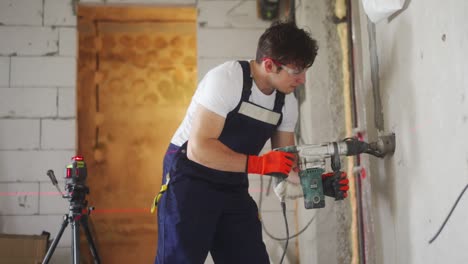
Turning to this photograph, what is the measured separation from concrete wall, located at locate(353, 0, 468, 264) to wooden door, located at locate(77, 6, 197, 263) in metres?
2.13

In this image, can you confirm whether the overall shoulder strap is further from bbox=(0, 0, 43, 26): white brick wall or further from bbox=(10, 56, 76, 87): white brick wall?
bbox=(0, 0, 43, 26): white brick wall

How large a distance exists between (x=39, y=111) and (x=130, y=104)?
3.21ft

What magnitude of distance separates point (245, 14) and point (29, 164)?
1552mm

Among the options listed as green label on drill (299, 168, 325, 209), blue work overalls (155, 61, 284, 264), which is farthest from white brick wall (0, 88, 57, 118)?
green label on drill (299, 168, 325, 209)

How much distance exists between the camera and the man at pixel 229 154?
5.11 ft

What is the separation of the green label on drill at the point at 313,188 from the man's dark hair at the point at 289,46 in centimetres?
35

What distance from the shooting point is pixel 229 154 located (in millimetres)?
1557

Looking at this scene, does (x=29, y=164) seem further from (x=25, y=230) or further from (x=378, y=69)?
(x=378, y=69)

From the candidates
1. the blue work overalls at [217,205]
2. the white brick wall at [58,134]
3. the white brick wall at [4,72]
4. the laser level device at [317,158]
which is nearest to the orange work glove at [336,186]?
the laser level device at [317,158]

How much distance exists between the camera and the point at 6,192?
273cm

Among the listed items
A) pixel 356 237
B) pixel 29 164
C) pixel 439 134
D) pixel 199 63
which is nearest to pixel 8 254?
pixel 29 164

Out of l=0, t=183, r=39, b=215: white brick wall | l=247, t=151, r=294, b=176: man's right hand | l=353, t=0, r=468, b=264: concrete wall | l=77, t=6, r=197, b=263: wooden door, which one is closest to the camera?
l=353, t=0, r=468, b=264: concrete wall

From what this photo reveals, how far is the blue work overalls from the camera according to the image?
1.60 metres

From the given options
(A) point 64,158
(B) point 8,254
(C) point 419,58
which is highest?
(C) point 419,58
